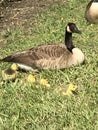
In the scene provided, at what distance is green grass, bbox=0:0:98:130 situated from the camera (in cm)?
577

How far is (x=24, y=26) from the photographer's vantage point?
10.0 meters

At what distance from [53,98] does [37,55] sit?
49.7 inches

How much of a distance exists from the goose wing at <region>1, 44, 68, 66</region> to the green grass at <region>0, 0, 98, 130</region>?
0.86 ft

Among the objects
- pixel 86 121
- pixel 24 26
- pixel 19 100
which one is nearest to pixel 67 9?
pixel 24 26

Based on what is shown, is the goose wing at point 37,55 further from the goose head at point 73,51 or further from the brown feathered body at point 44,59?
the goose head at point 73,51

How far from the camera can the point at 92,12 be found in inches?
389

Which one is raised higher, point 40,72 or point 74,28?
point 74,28

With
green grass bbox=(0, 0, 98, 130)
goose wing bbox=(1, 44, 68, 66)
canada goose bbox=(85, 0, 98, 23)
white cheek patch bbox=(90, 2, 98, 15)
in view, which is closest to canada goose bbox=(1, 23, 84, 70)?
goose wing bbox=(1, 44, 68, 66)

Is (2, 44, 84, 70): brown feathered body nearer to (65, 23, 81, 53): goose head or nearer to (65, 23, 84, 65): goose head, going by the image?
(65, 23, 84, 65): goose head

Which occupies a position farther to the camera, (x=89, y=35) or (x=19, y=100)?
(x=89, y=35)

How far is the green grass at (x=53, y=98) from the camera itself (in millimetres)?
5766

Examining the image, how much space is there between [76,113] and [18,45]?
11.4 ft

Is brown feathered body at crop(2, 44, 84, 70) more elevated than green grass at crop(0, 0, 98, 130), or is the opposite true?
brown feathered body at crop(2, 44, 84, 70)

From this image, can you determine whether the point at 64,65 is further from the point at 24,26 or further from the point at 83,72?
the point at 24,26
